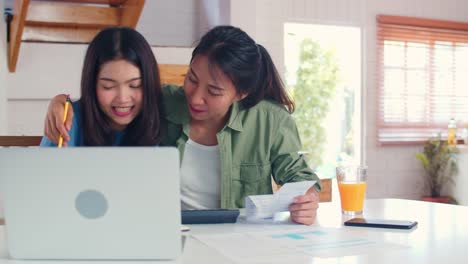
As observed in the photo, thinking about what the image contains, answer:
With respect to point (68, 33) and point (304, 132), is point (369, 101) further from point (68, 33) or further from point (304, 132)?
point (68, 33)

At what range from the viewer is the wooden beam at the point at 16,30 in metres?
2.61

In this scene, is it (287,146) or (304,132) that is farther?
(304,132)

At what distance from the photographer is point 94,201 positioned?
2.99ft

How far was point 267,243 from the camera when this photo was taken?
1071 millimetres

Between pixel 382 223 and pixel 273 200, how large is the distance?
0.84 feet

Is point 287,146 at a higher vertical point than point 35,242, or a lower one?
higher

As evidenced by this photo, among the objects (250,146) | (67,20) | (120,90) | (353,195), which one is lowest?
(353,195)

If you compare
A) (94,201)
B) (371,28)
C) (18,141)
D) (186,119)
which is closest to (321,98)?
(371,28)

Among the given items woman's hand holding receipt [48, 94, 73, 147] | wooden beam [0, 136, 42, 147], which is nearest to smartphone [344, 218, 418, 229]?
woman's hand holding receipt [48, 94, 73, 147]

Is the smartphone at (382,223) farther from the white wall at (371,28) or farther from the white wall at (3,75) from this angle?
the white wall at (371,28)

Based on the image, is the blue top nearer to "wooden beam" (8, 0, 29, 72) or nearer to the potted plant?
"wooden beam" (8, 0, 29, 72)

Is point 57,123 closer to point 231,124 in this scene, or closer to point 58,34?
point 231,124

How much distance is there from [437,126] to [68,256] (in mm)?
4681

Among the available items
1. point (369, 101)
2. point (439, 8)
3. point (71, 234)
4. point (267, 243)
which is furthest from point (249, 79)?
point (439, 8)
